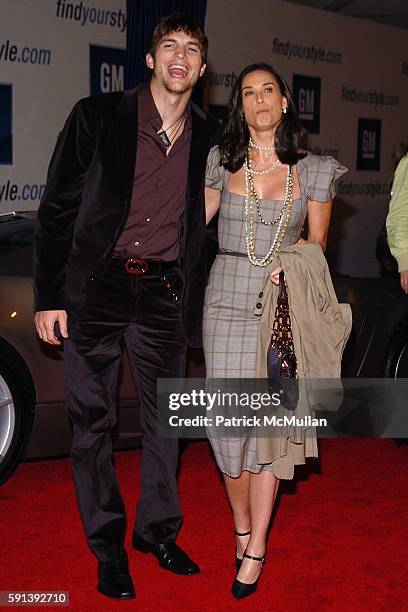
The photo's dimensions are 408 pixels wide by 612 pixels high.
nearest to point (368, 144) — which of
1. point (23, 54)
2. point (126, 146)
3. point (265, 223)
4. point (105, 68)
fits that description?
point (105, 68)

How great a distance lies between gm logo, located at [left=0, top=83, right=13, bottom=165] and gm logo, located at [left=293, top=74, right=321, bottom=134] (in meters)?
3.46

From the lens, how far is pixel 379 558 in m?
3.37

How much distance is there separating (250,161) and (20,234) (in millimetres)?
1457

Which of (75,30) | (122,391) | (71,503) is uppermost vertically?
(75,30)

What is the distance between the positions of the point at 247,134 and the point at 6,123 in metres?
4.18

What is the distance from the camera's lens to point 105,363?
315 centimetres

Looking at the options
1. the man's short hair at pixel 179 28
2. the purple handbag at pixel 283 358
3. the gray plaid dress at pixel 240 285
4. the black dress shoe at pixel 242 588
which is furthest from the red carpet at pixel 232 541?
the man's short hair at pixel 179 28

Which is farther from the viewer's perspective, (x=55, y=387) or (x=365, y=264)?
(x=365, y=264)

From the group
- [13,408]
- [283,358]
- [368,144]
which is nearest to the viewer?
[283,358]

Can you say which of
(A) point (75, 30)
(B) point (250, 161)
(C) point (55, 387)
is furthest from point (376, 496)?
(A) point (75, 30)

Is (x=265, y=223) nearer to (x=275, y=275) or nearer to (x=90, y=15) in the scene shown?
(x=275, y=275)

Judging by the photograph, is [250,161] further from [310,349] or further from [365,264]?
[365,264]

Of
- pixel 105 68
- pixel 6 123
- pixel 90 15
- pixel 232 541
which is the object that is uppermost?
pixel 90 15

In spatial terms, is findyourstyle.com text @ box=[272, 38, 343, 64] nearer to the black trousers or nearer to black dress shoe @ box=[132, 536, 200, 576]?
the black trousers
